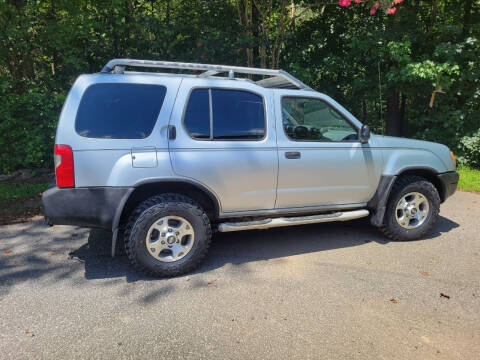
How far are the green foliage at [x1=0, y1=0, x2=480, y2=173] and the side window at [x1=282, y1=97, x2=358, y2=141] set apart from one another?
4585 mm

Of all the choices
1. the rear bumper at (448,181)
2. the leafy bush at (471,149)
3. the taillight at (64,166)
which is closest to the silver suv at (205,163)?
the taillight at (64,166)

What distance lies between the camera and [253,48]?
945cm

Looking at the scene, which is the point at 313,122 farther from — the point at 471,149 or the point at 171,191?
the point at 471,149

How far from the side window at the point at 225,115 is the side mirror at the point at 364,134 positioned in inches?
47.8

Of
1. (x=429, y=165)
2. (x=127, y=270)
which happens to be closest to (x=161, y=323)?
(x=127, y=270)

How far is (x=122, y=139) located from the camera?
3.30 m

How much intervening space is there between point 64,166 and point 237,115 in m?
1.74

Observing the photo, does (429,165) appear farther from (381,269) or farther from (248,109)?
(248,109)

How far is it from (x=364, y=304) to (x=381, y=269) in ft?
2.66

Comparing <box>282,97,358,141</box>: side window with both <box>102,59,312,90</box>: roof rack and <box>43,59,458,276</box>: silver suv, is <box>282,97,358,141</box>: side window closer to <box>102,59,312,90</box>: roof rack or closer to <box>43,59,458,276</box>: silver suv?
<box>43,59,458,276</box>: silver suv

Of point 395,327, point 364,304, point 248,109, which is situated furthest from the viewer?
point 248,109

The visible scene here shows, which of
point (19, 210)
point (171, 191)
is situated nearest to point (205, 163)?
point (171, 191)

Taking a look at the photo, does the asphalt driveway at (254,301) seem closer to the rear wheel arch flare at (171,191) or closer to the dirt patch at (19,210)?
the rear wheel arch flare at (171,191)

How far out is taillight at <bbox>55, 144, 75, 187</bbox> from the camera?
318cm
